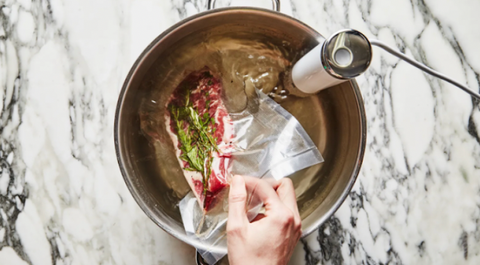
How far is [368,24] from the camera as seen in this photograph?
2.64ft

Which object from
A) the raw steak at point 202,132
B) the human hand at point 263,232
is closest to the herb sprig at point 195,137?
the raw steak at point 202,132

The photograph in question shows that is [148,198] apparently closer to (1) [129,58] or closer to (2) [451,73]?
(1) [129,58]

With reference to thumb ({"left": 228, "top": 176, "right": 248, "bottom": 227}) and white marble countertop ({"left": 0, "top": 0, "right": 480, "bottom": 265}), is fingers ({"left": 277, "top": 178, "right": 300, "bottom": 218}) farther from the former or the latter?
white marble countertop ({"left": 0, "top": 0, "right": 480, "bottom": 265})

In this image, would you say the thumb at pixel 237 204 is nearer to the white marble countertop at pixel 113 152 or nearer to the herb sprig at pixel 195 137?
the herb sprig at pixel 195 137

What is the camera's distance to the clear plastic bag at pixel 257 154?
692mm

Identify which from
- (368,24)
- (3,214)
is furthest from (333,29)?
(3,214)

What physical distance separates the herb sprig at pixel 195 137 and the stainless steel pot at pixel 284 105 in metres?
0.05

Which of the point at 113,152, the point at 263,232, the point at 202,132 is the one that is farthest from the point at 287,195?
the point at 113,152

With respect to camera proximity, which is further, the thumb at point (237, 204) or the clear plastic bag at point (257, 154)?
the clear plastic bag at point (257, 154)

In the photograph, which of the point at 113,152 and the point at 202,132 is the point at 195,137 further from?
the point at 113,152

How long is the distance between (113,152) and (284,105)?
38cm

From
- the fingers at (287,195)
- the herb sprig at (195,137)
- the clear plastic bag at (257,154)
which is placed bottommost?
the fingers at (287,195)

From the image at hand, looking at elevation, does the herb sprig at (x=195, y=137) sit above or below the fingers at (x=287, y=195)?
above

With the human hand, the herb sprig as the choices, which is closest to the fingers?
the human hand
